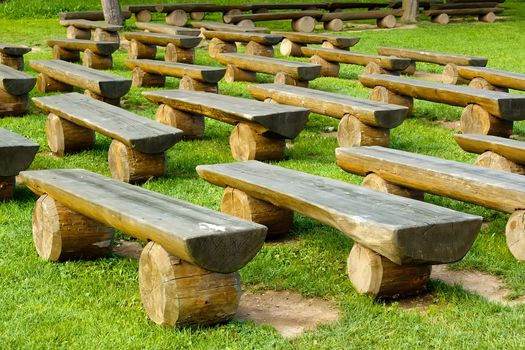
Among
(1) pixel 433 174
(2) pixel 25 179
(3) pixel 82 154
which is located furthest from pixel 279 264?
(3) pixel 82 154

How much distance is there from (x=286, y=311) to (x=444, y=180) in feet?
5.15

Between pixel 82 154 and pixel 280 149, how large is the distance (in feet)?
5.85

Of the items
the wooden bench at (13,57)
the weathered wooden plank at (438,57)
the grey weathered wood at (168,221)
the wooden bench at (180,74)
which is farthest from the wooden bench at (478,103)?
the wooden bench at (13,57)

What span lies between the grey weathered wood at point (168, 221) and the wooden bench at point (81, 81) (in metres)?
3.78

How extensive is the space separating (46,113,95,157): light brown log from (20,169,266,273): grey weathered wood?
2767 mm

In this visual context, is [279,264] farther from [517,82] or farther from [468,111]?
[517,82]

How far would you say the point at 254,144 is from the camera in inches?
307

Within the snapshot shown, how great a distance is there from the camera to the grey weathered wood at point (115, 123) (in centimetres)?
688

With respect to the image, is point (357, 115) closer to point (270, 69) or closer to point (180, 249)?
point (270, 69)

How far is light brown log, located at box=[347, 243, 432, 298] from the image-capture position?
15.2 ft

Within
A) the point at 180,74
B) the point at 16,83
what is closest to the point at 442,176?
the point at 16,83

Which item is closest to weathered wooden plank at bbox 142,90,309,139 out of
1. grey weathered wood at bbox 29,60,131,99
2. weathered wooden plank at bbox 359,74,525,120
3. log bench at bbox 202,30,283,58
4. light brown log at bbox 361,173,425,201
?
grey weathered wood at bbox 29,60,131,99

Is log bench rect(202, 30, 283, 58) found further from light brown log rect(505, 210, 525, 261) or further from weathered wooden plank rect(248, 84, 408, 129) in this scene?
light brown log rect(505, 210, 525, 261)

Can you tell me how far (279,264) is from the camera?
541 cm
